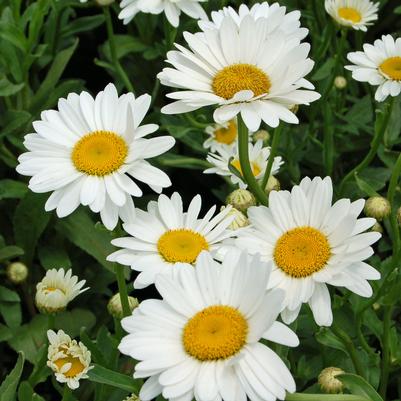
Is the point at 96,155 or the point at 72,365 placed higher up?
the point at 96,155

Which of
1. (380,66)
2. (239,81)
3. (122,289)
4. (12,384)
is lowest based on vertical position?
Answer: (12,384)

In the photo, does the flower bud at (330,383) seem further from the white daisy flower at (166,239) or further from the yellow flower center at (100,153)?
the yellow flower center at (100,153)

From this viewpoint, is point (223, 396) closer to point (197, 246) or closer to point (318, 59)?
point (197, 246)

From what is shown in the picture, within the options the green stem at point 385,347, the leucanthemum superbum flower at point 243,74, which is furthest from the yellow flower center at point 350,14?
the green stem at point 385,347

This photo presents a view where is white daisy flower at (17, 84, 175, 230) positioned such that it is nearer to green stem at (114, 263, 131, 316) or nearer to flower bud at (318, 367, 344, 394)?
green stem at (114, 263, 131, 316)

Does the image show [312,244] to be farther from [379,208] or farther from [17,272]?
[17,272]

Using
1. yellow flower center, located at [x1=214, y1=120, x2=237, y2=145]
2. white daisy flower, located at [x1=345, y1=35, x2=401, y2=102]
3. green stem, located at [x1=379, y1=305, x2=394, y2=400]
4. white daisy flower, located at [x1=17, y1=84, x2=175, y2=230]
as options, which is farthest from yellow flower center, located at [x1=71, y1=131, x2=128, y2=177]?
yellow flower center, located at [x1=214, y1=120, x2=237, y2=145]

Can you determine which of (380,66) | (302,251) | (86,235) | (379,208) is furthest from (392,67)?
(86,235)
